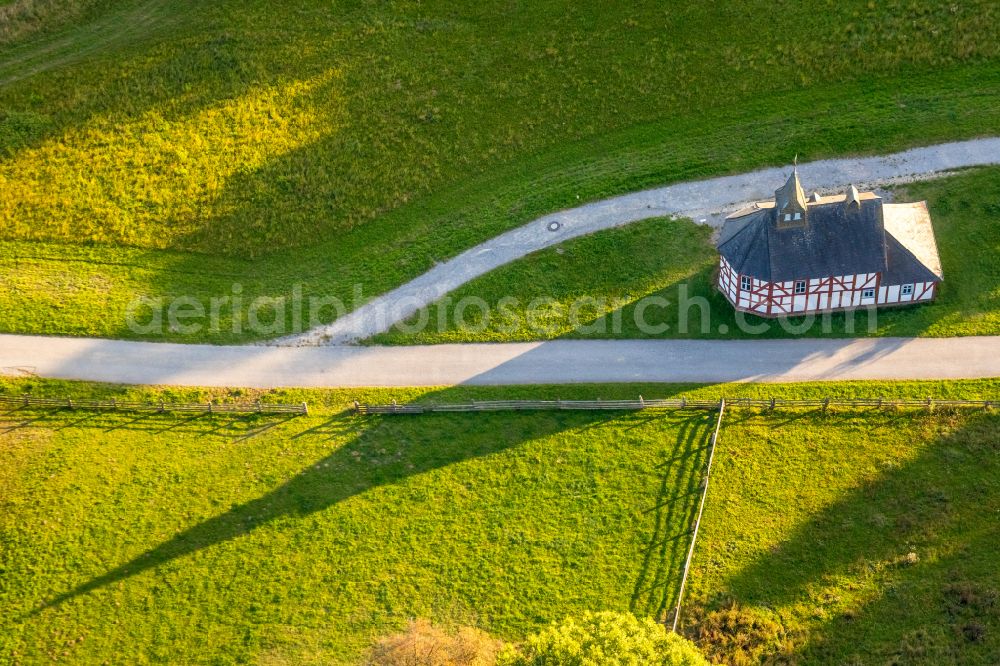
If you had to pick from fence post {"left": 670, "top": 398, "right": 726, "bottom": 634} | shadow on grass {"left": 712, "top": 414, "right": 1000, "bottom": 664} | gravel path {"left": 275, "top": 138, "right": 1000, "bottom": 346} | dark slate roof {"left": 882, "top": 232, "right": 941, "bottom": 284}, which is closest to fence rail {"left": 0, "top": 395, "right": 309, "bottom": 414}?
gravel path {"left": 275, "top": 138, "right": 1000, "bottom": 346}

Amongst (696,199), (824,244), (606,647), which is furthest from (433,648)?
(696,199)

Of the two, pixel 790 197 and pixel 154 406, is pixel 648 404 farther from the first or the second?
pixel 154 406

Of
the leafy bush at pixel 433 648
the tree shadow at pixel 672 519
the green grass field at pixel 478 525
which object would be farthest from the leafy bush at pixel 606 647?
the green grass field at pixel 478 525

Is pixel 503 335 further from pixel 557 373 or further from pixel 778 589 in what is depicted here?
pixel 778 589

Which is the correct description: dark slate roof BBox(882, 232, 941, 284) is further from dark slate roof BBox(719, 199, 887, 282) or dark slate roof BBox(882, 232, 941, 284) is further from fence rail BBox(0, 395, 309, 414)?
fence rail BBox(0, 395, 309, 414)

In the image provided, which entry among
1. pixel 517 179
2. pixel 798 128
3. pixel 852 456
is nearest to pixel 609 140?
pixel 517 179

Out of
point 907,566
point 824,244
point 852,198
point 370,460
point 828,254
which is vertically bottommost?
point 907,566

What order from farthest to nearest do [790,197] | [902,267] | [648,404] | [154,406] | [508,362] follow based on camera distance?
1. [508,362]
2. [154,406]
3. [902,267]
4. [648,404]
5. [790,197]
